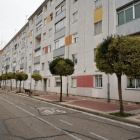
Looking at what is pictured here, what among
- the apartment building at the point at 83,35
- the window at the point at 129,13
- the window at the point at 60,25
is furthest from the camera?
the window at the point at 60,25

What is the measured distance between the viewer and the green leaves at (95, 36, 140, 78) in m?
7.53

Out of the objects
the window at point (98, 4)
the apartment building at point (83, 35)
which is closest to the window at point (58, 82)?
the apartment building at point (83, 35)

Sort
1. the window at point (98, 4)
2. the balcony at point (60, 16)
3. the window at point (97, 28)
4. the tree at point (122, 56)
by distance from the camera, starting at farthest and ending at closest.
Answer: the balcony at point (60, 16) → the window at point (98, 4) → the window at point (97, 28) → the tree at point (122, 56)

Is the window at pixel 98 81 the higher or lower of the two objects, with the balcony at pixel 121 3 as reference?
lower

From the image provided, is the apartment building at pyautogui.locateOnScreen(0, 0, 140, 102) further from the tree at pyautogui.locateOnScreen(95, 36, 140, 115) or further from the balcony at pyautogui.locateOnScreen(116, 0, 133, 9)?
the tree at pyautogui.locateOnScreen(95, 36, 140, 115)

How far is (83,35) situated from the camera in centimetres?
1798

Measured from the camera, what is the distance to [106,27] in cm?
1491

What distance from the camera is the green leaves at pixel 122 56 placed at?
24.7ft

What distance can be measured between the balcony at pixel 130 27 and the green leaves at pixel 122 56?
194 inches

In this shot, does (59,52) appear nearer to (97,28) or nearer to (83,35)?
(83,35)

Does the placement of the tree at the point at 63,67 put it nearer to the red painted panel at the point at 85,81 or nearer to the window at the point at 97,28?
the red painted panel at the point at 85,81

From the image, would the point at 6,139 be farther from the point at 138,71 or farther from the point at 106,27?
the point at 106,27

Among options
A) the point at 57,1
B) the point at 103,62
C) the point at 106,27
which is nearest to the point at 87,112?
the point at 103,62

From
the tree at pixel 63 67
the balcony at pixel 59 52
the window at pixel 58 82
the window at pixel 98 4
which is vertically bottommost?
the window at pixel 58 82
